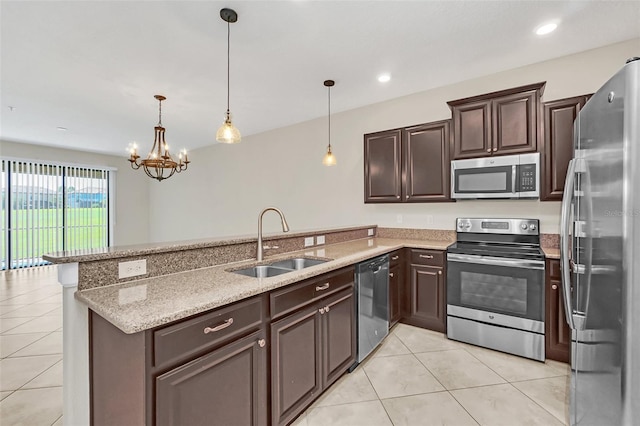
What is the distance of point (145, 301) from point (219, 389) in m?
0.51

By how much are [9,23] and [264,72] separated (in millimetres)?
2095

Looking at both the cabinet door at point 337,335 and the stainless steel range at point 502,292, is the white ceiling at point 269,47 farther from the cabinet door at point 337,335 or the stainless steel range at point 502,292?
the cabinet door at point 337,335

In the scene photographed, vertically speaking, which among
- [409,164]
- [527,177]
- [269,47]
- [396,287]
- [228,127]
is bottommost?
[396,287]

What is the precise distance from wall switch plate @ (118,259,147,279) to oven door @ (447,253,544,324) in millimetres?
2582

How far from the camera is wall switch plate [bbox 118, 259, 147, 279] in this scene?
61.7 inches

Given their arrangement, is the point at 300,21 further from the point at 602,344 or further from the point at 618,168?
the point at 602,344

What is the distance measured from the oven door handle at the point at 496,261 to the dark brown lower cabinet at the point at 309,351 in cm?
122

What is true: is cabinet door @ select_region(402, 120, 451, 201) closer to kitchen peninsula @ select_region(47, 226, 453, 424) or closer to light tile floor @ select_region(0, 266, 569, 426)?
light tile floor @ select_region(0, 266, 569, 426)

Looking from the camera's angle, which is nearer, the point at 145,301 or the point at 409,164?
the point at 145,301

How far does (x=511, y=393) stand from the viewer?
2.05 m

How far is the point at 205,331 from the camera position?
1229 mm

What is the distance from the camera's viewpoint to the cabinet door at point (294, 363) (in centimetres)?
157

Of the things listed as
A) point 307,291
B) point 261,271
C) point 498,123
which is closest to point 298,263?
point 261,271

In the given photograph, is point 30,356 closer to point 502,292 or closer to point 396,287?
point 396,287
